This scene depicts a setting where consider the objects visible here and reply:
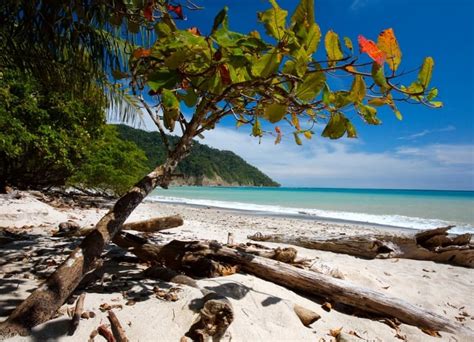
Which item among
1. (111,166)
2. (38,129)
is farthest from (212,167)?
(38,129)

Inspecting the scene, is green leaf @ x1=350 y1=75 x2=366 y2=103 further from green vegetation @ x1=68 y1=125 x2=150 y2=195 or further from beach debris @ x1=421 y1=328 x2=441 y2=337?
green vegetation @ x1=68 y1=125 x2=150 y2=195

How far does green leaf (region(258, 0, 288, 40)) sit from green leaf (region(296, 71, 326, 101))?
0.59 ft

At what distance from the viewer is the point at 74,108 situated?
8625mm

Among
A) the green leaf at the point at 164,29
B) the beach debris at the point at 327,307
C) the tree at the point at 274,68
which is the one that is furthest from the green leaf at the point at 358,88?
the beach debris at the point at 327,307

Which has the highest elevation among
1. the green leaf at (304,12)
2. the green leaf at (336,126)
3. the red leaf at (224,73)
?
the green leaf at (304,12)

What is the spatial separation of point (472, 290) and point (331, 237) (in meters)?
1.90

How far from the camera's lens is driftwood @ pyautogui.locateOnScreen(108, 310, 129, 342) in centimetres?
154

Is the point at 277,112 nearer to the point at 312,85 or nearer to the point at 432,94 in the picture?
the point at 312,85

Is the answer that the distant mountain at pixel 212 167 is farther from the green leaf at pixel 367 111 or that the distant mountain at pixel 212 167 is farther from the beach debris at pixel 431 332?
the green leaf at pixel 367 111

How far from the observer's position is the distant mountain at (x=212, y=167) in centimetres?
5896

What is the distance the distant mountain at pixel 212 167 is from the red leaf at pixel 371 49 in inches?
1990

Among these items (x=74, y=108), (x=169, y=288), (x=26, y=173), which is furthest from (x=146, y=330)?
(x=26, y=173)

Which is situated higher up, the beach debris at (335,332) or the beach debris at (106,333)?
the beach debris at (106,333)

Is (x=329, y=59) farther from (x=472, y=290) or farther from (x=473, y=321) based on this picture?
(x=472, y=290)
